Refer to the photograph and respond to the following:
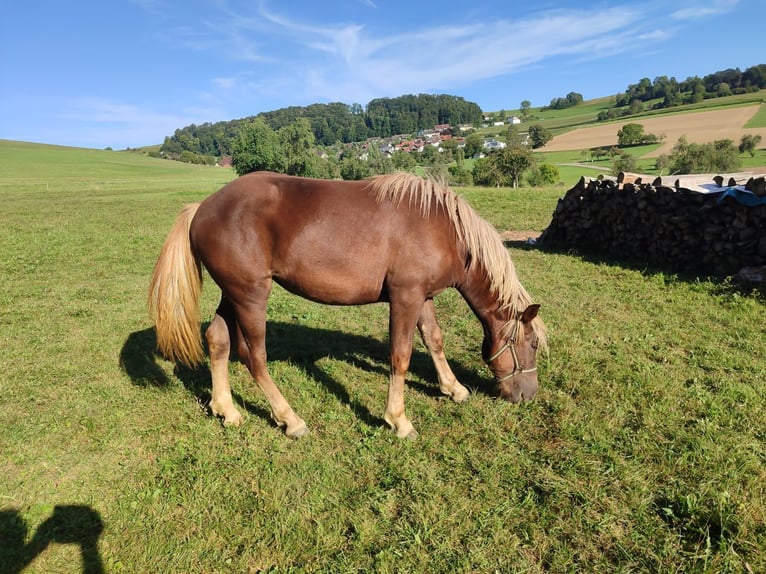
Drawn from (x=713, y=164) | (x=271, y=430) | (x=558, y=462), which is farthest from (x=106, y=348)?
(x=713, y=164)

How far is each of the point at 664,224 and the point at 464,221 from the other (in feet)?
20.2

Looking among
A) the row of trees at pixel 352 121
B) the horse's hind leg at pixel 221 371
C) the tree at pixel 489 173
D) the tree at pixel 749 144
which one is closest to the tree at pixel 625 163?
the tree at pixel 749 144

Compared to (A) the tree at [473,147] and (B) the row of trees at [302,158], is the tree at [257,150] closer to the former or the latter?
(B) the row of trees at [302,158]

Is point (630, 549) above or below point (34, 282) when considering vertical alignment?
below

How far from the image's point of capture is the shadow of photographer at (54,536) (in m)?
2.50

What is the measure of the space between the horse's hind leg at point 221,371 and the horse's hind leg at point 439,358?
1889mm

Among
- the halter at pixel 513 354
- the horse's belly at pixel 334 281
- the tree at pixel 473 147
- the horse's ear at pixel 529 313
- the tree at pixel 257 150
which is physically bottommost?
the halter at pixel 513 354

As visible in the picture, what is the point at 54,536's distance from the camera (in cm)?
268

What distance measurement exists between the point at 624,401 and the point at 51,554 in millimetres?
4370

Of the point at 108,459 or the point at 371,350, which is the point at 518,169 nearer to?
the point at 371,350

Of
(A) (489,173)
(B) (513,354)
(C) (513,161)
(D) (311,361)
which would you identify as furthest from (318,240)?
(A) (489,173)

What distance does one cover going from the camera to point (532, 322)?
3762mm

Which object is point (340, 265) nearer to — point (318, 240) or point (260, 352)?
point (318, 240)

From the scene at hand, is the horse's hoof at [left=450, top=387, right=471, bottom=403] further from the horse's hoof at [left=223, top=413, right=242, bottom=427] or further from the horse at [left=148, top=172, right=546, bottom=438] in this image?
the horse's hoof at [left=223, top=413, right=242, bottom=427]
